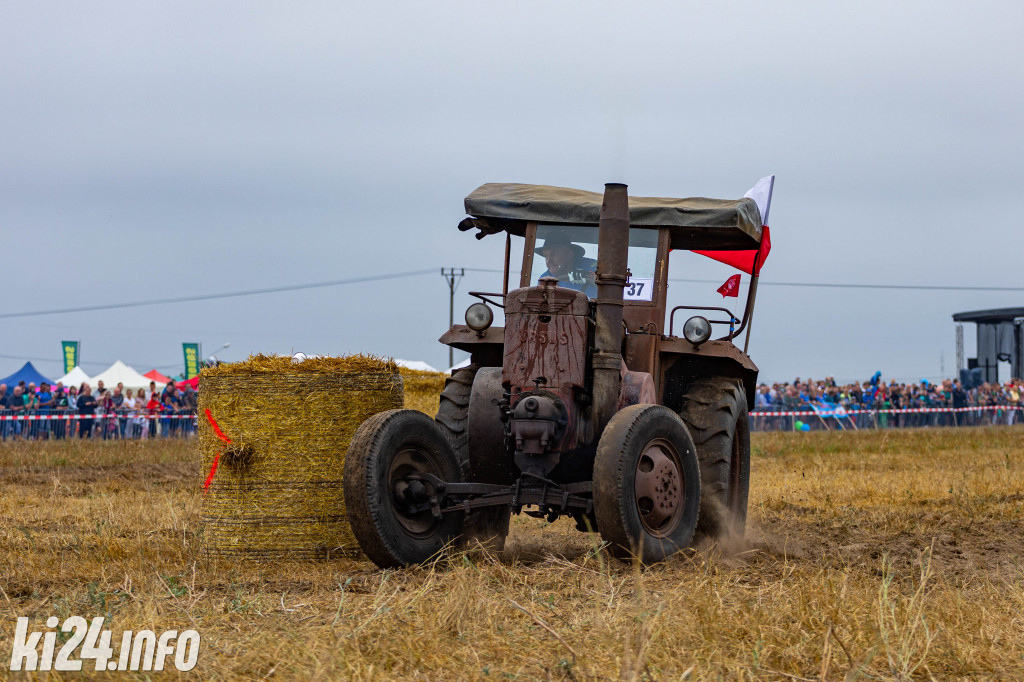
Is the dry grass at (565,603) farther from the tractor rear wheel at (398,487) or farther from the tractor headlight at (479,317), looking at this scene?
the tractor headlight at (479,317)

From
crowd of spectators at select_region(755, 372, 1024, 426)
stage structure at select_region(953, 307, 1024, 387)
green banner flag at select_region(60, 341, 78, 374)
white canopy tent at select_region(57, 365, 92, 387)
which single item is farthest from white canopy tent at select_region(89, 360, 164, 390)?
stage structure at select_region(953, 307, 1024, 387)

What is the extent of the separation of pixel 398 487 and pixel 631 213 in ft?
9.14

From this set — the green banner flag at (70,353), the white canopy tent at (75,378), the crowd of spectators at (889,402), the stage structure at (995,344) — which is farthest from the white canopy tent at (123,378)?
the stage structure at (995,344)

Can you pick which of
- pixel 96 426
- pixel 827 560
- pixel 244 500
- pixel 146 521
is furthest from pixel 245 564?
pixel 96 426

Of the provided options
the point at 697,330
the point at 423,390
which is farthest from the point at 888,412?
the point at 697,330

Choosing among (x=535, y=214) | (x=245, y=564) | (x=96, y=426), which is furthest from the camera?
(x=96, y=426)

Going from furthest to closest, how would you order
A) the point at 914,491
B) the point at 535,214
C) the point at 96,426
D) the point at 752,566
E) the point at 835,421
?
the point at 835,421 → the point at 96,426 → the point at 914,491 → the point at 535,214 → the point at 752,566

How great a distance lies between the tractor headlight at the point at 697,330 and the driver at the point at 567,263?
0.82 metres

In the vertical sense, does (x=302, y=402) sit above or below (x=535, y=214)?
below

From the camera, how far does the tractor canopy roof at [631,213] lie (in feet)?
28.3

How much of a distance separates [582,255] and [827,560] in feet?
9.26

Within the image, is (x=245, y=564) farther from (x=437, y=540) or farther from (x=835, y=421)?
(x=835, y=421)

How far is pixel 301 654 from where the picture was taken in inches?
169

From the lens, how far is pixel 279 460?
769 cm
